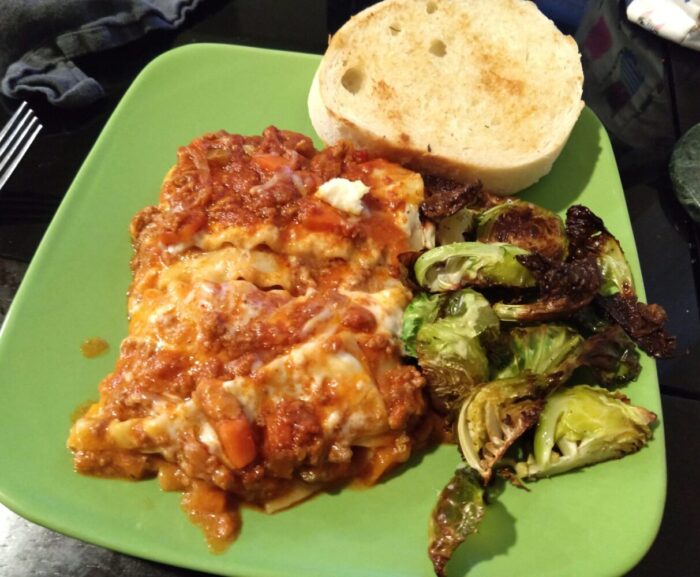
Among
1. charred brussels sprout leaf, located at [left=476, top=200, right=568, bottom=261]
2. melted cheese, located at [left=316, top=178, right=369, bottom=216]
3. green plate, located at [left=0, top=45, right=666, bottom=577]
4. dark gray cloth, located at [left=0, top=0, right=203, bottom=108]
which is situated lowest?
green plate, located at [left=0, top=45, right=666, bottom=577]

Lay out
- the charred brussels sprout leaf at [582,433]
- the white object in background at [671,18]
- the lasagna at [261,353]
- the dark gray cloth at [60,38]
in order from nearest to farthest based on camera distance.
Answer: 1. the lasagna at [261,353]
2. the charred brussels sprout leaf at [582,433]
3. the dark gray cloth at [60,38]
4. the white object in background at [671,18]

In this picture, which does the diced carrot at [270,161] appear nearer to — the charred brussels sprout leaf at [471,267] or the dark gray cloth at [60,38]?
the charred brussels sprout leaf at [471,267]

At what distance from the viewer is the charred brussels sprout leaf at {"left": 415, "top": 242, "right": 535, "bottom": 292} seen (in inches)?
120

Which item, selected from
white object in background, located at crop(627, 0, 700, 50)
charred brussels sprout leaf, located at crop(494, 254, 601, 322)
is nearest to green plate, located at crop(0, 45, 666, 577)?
charred brussels sprout leaf, located at crop(494, 254, 601, 322)

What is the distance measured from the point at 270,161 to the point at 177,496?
183 centimetres

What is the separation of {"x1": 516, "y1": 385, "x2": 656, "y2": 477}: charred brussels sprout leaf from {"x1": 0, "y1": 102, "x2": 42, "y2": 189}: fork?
352 centimetres

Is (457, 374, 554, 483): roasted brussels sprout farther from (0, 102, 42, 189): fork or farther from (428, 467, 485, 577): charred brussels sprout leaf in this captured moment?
(0, 102, 42, 189): fork

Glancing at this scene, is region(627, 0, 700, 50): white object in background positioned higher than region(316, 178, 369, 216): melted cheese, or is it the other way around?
region(316, 178, 369, 216): melted cheese

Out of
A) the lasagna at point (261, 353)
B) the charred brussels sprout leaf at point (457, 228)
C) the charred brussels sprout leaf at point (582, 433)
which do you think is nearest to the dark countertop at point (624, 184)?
the lasagna at point (261, 353)

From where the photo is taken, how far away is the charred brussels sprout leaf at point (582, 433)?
2854mm

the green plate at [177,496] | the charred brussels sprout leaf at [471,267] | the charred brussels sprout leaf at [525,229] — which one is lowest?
the green plate at [177,496]

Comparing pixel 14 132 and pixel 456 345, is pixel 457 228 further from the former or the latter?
pixel 14 132

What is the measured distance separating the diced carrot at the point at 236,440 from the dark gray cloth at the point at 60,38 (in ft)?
9.70

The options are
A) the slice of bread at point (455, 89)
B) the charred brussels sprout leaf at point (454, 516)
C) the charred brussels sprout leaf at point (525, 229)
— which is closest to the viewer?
the charred brussels sprout leaf at point (454, 516)
